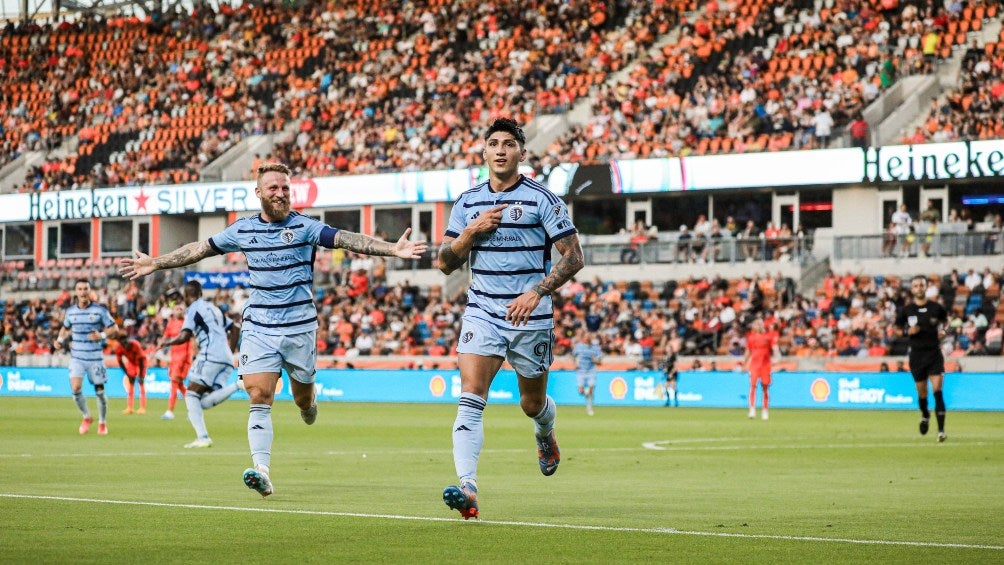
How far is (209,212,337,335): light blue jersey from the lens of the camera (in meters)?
11.7

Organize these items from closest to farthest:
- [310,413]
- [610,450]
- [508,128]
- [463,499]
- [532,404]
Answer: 1. [463,499]
2. [508,128]
3. [532,404]
4. [310,413]
5. [610,450]

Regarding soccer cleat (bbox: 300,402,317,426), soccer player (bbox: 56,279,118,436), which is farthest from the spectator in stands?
soccer cleat (bbox: 300,402,317,426)

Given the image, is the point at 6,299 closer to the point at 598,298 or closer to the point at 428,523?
the point at 598,298

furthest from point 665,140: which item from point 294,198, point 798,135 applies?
point 294,198

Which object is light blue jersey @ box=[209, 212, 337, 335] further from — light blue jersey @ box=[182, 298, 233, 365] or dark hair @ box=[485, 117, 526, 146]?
light blue jersey @ box=[182, 298, 233, 365]

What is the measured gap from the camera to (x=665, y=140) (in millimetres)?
45500

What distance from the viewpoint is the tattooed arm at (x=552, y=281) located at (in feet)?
32.2

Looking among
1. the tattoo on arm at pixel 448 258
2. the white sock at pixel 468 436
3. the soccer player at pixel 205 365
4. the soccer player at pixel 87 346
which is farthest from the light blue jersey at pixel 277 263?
the soccer player at pixel 87 346

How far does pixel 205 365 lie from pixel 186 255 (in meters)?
7.95

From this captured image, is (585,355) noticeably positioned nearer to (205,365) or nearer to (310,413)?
(205,365)

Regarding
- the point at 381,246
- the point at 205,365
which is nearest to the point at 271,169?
the point at 381,246

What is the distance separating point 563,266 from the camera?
10008 mm

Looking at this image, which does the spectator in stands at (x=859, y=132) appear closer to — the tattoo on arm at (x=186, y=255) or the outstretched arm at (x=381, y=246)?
the outstretched arm at (x=381, y=246)

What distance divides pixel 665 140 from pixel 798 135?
13.4ft
